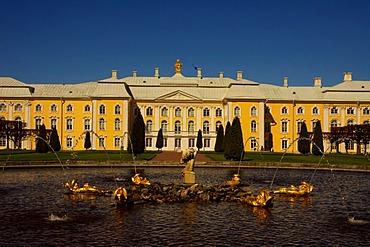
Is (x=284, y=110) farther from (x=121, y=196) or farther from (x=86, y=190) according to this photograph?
(x=121, y=196)

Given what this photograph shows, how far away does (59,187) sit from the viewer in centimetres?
1819

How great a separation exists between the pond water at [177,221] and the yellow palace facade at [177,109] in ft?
133

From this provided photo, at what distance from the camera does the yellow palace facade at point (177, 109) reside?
191 ft

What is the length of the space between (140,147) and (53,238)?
86.9ft

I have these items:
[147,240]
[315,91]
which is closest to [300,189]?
[147,240]

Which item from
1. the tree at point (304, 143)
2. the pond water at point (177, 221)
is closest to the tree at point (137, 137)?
the pond water at point (177, 221)

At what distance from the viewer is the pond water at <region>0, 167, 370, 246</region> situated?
9961 mm

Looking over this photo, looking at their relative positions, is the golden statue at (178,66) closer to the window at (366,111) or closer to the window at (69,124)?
the window at (69,124)

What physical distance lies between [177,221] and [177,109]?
161 ft

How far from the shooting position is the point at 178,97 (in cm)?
6044

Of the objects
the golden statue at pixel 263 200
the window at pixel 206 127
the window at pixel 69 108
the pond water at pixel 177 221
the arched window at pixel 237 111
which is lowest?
the pond water at pixel 177 221

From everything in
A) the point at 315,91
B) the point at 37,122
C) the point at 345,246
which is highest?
the point at 315,91

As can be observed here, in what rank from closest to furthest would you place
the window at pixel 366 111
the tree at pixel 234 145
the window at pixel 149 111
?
1. the tree at pixel 234 145
2. the window at pixel 366 111
3. the window at pixel 149 111

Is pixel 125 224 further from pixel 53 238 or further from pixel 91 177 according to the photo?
pixel 91 177
